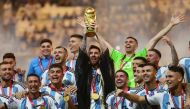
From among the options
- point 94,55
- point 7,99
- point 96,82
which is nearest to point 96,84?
point 96,82

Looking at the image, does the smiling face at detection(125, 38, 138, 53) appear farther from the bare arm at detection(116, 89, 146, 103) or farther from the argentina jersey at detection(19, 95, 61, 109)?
the bare arm at detection(116, 89, 146, 103)

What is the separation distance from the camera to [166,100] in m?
12.5

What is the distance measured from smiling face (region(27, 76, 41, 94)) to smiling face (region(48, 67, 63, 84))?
46cm

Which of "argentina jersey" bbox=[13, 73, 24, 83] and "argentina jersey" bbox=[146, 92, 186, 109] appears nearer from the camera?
"argentina jersey" bbox=[146, 92, 186, 109]

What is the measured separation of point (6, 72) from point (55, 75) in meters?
0.65

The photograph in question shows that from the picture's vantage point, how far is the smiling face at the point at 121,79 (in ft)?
43.5

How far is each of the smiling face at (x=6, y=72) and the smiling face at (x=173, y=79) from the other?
2.52 meters

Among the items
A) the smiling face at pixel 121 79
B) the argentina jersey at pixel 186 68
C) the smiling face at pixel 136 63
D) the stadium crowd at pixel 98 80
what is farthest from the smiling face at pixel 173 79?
the argentina jersey at pixel 186 68

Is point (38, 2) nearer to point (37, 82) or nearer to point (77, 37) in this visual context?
point (77, 37)

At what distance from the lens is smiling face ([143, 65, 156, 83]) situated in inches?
513

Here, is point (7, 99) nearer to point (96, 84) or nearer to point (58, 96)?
point (58, 96)

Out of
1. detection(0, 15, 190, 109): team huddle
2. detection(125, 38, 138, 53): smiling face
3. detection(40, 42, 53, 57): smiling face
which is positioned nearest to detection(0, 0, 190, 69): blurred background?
detection(40, 42, 53, 57): smiling face

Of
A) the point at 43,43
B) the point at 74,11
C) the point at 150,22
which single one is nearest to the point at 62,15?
the point at 74,11

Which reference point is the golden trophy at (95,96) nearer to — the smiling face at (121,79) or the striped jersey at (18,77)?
the smiling face at (121,79)
